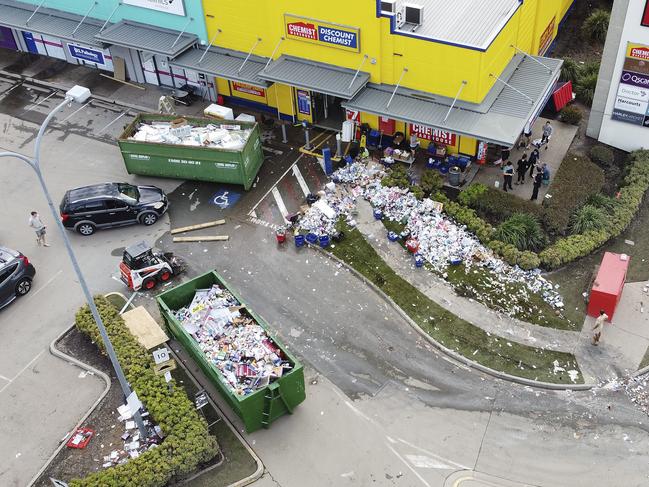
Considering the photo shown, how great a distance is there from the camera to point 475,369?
23328mm

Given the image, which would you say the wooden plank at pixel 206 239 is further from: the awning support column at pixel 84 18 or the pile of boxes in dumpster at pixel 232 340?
the awning support column at pixel 84 18

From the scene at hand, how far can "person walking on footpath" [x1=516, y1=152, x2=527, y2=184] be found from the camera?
29891 mm

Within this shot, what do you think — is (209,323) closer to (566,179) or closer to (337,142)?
(337,142)

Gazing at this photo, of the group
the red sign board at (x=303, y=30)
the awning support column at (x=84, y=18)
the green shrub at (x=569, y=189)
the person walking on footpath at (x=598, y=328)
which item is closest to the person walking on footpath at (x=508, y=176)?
the green shrub at (x=569, y=189)

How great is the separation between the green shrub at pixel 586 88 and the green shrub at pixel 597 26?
4884mm

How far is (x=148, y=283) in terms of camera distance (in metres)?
26.8

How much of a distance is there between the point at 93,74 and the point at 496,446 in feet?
103

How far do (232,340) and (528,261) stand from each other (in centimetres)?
1181

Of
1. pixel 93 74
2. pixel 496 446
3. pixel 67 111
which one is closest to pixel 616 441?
pixel 496 446

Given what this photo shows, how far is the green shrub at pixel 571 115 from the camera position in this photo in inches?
1309

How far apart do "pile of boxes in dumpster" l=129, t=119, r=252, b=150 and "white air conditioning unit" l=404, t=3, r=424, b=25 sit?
341 inches

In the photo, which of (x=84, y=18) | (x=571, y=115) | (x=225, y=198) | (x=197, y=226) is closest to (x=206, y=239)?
(x=197, y=226)

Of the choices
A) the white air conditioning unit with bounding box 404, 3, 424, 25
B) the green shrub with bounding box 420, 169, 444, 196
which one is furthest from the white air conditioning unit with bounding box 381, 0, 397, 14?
the green shrub with bounding box 420, 169, 444, 196

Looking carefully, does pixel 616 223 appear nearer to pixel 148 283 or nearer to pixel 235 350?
pixel 235 350
